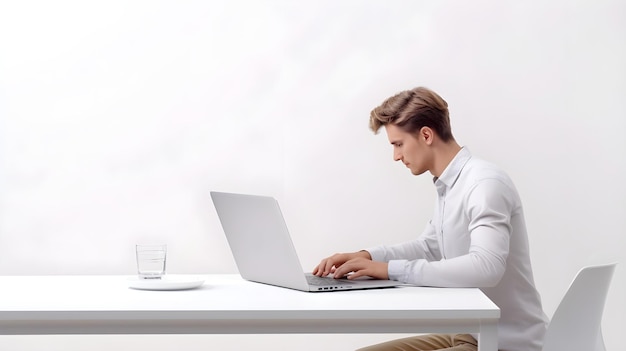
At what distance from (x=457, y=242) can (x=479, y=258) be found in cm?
32

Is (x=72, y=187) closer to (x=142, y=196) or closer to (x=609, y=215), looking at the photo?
(x=142, y=196)

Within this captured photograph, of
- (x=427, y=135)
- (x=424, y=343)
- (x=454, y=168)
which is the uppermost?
(x=427, y=135)

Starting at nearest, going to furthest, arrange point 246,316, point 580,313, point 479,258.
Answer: point 246,316 → point 580,313 → point 479,258

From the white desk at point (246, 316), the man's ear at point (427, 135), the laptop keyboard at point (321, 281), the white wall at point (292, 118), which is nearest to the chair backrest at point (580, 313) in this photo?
the white desk at point (246, 316)

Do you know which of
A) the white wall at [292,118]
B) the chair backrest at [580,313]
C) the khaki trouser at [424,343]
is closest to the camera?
the chair backrest at [580,313]

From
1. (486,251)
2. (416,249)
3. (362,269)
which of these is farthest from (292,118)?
(486,251)

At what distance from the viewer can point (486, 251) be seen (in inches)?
96.0

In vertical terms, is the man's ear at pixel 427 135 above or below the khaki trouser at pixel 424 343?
above

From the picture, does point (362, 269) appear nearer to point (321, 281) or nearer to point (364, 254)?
point (321, 281)

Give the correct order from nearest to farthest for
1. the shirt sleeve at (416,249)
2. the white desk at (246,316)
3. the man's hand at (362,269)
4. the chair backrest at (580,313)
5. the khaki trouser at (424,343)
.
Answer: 1. the white desk at (246,316)
2. the chair backrest at (580,313)
3. the man's hand at (362,269)
4. the khaki trouser at (424,343)
5. the shirt sleeve at (416,249)

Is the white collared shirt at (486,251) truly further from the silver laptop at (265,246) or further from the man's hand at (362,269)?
the silver laptop at (265,246)

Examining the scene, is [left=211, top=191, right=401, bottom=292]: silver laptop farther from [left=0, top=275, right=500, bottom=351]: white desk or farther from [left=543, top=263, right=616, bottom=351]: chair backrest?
[left=543, top=263, right=616, bottom=351]: chair backrest

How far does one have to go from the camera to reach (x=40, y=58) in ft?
13.8

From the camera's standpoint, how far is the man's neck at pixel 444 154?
280cm
